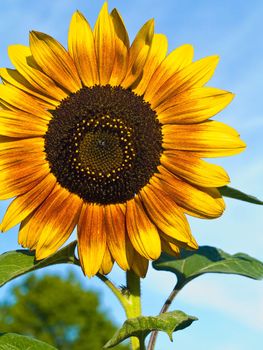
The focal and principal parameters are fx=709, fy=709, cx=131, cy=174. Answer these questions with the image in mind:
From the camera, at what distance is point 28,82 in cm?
291

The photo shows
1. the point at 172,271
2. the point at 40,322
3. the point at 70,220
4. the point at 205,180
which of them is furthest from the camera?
the point at 40,322

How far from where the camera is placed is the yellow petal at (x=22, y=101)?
2.86 m

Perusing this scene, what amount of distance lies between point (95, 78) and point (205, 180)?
64 cm

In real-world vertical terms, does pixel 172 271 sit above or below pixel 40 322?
above

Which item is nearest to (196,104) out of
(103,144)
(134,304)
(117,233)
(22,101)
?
(103,144)

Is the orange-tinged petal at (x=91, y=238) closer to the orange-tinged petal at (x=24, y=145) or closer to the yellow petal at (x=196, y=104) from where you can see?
the orange-tinged petal at (x=24, y=145)

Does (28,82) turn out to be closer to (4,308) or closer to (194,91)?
(194,91)

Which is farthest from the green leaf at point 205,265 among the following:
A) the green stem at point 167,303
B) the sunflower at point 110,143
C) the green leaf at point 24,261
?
the green leaf at point 24,261

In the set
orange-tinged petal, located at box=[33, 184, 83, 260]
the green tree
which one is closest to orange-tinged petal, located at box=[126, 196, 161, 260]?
orange-tinged petal, located at box=[33, 184, 83, 260]

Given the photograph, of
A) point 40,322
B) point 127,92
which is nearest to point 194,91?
point 127,92

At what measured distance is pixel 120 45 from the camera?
2.81 m

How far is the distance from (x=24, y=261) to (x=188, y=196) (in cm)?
69

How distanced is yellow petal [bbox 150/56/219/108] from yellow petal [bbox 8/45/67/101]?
457 millimetres

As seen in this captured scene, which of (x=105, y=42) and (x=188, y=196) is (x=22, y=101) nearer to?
(x=105, y=42)
